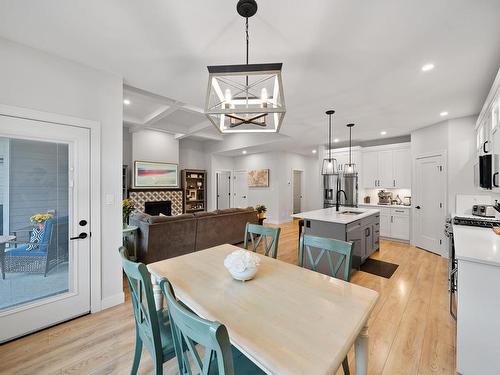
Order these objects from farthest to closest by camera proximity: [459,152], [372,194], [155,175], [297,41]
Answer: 1. [155,175]
2. [372,194]
3. [459,152]
4. [297,41]

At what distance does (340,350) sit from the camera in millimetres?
835

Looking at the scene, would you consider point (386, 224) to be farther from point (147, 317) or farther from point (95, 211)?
point (95, 211)

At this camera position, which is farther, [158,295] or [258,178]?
[258,178]

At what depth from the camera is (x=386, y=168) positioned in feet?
18.4

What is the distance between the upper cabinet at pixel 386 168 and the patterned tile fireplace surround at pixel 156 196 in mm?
5969

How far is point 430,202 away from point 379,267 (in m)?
2.10

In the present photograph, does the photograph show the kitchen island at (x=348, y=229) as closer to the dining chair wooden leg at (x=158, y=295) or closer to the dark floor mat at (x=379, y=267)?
the dark floor mat at (x=379, y=267)

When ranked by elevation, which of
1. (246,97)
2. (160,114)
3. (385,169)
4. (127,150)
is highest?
(160,114)

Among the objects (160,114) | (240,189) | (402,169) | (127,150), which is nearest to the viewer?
(160,114)

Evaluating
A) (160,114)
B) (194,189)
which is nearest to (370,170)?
(160,114)

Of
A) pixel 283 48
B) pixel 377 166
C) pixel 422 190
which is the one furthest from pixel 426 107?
pixel 283 48

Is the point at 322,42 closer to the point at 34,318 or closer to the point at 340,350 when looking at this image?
the point at 340,350

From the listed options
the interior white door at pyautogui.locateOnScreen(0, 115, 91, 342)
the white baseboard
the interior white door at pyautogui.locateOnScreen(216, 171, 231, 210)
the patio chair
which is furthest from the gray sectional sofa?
the interior white door at pyautogui.locateOnScreen(216, 171, 231, 210)

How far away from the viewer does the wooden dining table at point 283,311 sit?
32.2 inches
